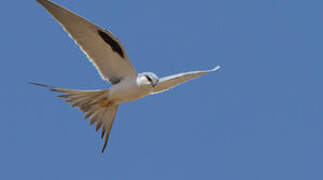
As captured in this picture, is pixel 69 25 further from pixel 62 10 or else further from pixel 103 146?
pixel 103 146

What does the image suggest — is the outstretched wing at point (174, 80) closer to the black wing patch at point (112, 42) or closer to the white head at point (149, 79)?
the white head at point (149, 79)

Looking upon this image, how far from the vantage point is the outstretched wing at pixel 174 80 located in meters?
13.3

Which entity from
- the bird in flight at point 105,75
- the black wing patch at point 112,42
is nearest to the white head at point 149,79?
the bird in flight at point 105,75

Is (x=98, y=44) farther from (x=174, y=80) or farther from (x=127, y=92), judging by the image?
(x=174, y=80)

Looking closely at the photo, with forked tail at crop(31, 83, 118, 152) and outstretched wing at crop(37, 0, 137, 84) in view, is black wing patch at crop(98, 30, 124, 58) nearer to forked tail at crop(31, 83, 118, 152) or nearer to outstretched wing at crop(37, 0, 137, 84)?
outstretched wing at crop(37, 0, 137, 84)

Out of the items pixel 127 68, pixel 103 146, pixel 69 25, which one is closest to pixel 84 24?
pixel 69 25

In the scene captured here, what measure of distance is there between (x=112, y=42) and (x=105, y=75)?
0.81 m

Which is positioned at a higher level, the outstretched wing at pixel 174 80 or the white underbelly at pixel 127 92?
the outstretched wing at pixel 174 80

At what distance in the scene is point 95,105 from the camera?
13.2 metres

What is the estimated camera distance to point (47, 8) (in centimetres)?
1220

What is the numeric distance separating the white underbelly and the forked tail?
5.6 inches

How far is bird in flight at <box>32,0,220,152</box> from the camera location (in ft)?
40.9

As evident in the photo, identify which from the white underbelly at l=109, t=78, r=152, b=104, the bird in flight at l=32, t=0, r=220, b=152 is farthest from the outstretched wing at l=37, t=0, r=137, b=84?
the white underbelly at l=109, t=78, r=152, b=104

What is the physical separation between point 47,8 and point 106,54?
1316mm
